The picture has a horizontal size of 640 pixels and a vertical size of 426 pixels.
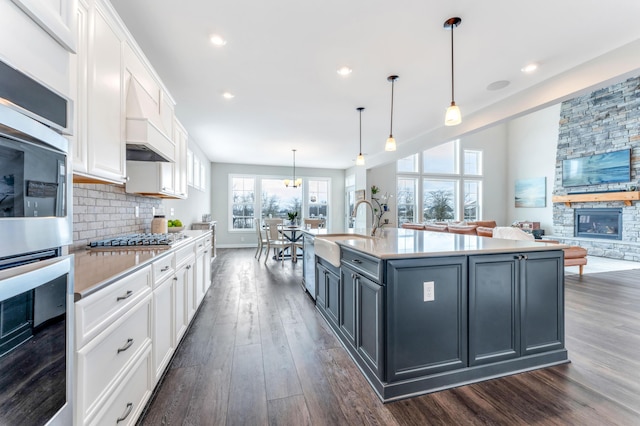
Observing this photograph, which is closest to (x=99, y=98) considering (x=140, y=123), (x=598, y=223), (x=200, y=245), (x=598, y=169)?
(x=140, y=123)

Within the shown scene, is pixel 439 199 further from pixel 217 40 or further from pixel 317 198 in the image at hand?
pixel 217 40

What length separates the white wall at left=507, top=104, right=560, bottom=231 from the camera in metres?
8.48

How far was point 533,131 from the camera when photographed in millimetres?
9188

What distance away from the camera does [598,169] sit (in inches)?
277

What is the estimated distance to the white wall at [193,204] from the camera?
4.68 metres

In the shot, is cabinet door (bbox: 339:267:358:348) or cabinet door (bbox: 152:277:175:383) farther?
cabinet door (bbox: 339:267:358:348)

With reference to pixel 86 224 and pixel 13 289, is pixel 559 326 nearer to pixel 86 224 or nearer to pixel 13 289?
pixel 13 289

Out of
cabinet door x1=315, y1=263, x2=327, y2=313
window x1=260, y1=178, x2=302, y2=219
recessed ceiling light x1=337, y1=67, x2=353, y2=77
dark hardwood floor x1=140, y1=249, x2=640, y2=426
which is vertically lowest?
dark hardwood floor x1=140, y1=249, x2=640, y2=426

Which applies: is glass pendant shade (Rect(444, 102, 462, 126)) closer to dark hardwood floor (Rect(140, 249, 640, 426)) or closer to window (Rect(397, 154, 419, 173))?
dark hardwood floor (Rect(140, 249, 640, 426))

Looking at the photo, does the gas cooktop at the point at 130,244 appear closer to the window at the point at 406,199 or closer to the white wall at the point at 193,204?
the white wall at the point at 193,204

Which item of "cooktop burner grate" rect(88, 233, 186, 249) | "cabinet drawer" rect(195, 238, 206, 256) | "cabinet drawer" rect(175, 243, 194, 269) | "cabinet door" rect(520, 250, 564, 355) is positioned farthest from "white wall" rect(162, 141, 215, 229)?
"cabinet door" rect(520, 250, 564, 355)

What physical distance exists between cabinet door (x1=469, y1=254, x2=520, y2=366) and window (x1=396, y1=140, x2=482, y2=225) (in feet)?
24.3

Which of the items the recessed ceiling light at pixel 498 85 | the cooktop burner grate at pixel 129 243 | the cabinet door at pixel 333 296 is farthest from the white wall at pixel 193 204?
the recessed ceiling light at pixel 498 85

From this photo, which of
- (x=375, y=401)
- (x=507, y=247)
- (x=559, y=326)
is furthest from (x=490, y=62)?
(x=375, y=401)
